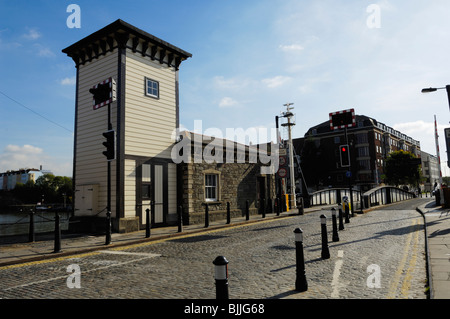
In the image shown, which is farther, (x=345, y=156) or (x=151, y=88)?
(x=345, y=156)

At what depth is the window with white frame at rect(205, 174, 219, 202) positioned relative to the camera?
15953 mm

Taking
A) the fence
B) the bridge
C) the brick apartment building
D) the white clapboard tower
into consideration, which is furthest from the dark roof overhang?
the brick apartment building

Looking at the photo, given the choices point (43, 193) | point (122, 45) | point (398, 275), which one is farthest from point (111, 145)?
point (43, 193)

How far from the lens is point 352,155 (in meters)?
61.2

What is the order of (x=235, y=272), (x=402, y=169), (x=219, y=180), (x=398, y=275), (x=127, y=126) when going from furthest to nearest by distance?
(x=402, y=169), (x=219, y=180), (x=127, y=126), (x=235, y=272), (x=398, y=275)

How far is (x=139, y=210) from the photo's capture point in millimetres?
12750

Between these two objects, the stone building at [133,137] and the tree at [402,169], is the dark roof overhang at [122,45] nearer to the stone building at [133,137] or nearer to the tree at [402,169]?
the stone building at [133,137]

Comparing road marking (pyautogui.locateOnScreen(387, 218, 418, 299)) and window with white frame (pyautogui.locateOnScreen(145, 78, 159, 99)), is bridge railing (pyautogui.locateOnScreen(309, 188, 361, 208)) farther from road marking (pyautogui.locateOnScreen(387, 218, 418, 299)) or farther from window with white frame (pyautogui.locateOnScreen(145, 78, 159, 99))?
road marking (pyautogui.locateOnScreen(387, 218, 418, 299))

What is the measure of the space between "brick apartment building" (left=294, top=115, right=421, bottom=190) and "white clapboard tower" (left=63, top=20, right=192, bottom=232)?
5084cm

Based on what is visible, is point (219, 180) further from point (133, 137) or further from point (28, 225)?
point (28, 225)

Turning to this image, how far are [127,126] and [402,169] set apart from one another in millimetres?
52538
